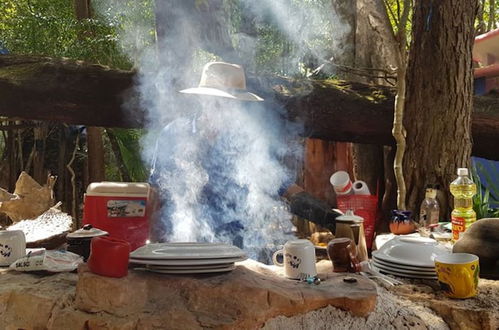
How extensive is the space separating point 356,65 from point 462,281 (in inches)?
206

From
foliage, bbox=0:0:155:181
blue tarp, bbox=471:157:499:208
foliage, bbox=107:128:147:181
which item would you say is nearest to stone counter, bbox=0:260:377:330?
blue tarp, bbox=471:157:499:208

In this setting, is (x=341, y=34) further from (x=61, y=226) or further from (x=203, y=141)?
(x=61, y=226)

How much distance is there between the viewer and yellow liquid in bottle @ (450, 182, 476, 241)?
10.7 feet

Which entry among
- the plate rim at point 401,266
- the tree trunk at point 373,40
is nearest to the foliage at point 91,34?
the tree trunk at point 373,40

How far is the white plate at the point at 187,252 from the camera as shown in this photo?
2115mm

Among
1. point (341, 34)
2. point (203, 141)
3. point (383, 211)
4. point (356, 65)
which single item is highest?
point (341, 34)

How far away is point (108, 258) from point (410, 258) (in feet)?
5.32

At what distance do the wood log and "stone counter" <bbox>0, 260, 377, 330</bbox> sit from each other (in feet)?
10.2

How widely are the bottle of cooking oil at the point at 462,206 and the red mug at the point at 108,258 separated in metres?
2.25

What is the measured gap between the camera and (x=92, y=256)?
2053 mm

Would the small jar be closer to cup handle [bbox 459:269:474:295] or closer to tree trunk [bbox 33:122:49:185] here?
cup handle [bbox 459:269:474:295]

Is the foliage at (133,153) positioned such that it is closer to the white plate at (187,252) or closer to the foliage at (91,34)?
the foliage at (91,34)

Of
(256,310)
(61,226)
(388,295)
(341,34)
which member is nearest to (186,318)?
(256,310)

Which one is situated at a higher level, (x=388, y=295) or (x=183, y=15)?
(x=183, y=15)
